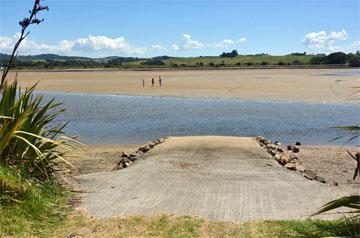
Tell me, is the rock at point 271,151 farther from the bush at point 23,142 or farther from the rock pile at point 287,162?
the bush at point 23,142

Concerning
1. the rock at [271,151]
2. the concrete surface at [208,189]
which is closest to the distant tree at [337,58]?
the rock at [271,151]

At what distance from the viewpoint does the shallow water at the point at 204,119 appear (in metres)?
20.2

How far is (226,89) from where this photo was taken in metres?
42.7

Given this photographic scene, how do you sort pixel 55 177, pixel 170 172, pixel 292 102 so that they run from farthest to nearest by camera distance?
pixel 292 102
pixel 170 172
pixel 55 177

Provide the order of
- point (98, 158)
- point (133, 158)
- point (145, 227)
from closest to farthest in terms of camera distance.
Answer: point (145, 227), point (133, 158), point (98, 158)

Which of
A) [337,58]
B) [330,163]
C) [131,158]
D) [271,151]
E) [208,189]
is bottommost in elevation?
[330,163]

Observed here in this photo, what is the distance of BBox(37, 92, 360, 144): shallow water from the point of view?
20219 mm

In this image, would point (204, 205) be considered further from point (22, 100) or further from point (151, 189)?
point (22, 100)

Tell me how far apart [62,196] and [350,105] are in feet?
85.0

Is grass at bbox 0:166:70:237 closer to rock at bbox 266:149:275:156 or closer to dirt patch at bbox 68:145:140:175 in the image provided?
dirt patch at bbox 68:145:140:175

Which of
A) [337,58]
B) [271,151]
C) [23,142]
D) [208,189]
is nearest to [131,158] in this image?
[271,151]

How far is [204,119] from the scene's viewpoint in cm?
2436

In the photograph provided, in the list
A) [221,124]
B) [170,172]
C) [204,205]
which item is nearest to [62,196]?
[204,205]

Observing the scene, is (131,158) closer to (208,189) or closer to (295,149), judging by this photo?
(208,189)
